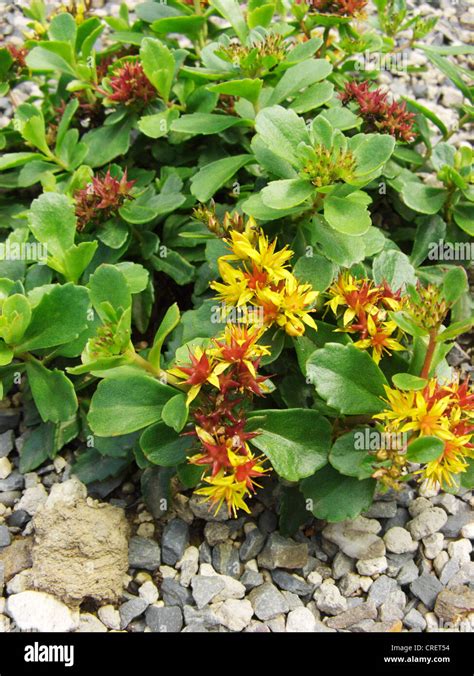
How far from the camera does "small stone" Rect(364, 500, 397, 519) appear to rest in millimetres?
2170

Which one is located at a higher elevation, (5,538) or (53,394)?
(53,394)

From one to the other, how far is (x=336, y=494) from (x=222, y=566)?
435mm

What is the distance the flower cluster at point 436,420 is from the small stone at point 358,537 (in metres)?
0.39

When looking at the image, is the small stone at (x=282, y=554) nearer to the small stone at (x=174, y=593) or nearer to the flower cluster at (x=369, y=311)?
the small stone at (x=174, y=593)

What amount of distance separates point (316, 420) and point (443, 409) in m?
0.34

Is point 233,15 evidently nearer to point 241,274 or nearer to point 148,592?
point 241,274

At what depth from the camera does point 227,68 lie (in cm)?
249

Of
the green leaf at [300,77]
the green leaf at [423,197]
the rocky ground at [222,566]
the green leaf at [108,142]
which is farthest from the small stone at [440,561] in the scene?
the green leaf at [108,142]

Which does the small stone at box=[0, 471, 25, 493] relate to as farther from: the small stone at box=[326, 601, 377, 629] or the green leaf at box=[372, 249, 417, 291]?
the green leaf at box=[372, 249, 417, 291]

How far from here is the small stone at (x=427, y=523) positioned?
7.01 ft

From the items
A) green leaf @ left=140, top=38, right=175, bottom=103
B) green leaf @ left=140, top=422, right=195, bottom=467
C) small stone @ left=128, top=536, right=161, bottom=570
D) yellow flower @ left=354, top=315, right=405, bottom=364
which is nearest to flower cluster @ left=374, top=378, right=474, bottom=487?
yellow flower @ left=354, top=315, right=405, bottom=364

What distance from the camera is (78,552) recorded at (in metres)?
2.03

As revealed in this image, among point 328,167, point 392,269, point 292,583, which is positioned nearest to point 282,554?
point 292,583
